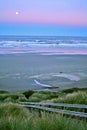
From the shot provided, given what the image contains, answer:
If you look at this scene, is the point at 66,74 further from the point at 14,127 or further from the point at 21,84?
the point at 14,127

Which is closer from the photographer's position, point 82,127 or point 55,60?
point 82,127

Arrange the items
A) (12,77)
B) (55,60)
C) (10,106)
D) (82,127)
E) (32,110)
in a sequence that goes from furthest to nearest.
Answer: (55,60) → (12,77) → (32,110) → (10,106) → (82,127)

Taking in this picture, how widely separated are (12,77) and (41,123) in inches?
805

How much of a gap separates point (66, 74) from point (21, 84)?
5195 millimetres

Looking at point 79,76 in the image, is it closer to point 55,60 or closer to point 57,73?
point 57,73

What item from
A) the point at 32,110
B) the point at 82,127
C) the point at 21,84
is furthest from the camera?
the point at 21,84

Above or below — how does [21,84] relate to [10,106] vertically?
below

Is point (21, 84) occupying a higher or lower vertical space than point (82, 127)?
lower

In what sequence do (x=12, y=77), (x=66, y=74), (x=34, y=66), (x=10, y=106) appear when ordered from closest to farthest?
1. (x=10, y=106)
2. (x=12, y=77)
3. (x=66, y=74)
4. (x=34, y=66)

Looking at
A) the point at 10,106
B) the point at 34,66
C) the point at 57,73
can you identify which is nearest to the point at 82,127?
the point at 10,106

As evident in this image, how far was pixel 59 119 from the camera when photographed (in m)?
5.57

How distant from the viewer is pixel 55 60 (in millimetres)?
37812

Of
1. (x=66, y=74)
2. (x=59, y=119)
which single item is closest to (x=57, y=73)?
(x=66, y=74)

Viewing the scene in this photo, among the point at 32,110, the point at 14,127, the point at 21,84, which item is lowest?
the point at 21,84
